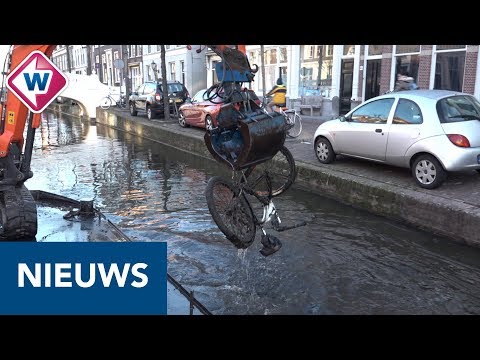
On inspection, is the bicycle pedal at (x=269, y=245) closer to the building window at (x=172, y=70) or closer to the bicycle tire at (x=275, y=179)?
the bicycle tire at (x=275, y=179)

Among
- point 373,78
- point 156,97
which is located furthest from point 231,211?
point 156,97

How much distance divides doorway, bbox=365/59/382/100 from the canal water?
942 centimetres

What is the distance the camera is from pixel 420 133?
775 centimetres

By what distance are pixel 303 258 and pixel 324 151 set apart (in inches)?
170

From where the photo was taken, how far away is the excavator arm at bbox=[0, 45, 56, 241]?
18.1ft

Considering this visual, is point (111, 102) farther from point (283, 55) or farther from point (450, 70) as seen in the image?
point (450, 70)

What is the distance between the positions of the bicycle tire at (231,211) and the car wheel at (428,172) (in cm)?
406

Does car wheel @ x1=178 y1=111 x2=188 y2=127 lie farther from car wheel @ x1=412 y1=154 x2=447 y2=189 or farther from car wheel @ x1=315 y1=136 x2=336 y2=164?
car wheel @ x1=412 y1=154 x2=447 y2=189

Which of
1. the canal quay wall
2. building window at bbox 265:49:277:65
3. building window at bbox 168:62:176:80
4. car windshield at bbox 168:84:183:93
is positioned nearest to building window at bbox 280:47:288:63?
building window at bbox 265:49:277:65

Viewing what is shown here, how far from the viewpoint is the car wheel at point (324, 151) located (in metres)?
9.78

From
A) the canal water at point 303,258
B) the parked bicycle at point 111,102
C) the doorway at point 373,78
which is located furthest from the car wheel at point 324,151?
the parked bicycle at point 111,102

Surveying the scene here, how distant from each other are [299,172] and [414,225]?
3.07m

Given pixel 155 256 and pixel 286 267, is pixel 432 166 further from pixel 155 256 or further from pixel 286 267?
pixel 155 256

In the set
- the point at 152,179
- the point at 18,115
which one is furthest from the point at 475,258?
the point at 152,179
